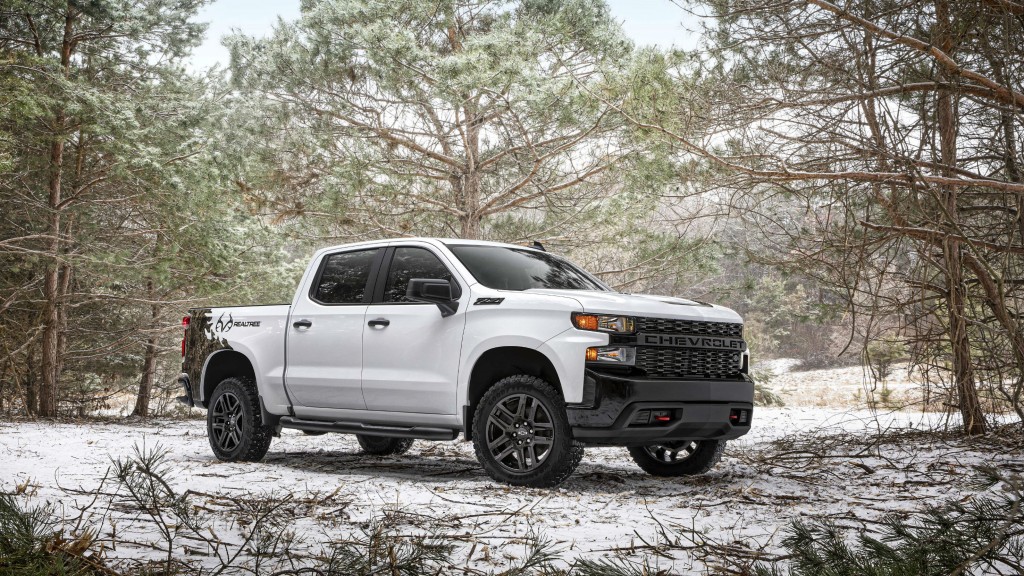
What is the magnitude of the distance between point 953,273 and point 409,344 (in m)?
4.13

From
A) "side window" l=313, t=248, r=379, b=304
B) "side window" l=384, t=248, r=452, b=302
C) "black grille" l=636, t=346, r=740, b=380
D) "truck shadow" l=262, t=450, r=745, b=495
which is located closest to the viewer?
"black grille" l=636, t=346, r=740, b=380

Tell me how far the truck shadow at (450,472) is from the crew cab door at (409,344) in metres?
0.63

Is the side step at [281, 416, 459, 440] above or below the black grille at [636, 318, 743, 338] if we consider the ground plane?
below

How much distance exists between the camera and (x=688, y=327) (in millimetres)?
6684

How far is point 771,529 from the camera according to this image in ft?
15.8

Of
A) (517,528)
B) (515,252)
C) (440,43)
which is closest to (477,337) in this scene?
(515,252)

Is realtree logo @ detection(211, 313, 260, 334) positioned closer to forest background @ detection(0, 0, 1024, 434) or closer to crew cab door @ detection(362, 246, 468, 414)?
crew cab door @ detection(362, 246, 468, 414)

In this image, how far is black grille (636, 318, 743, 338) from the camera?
6422 millimetres

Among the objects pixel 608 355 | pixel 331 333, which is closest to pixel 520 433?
pixel 608 355

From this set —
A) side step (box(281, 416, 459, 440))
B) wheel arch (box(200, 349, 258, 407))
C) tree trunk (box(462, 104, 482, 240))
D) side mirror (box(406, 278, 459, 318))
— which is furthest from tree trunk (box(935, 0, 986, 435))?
tree trunk (box(462, 104, 482, 240))

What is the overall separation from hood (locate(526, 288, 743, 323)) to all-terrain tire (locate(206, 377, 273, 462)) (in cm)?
309

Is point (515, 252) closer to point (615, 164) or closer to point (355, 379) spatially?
point (355, 379)

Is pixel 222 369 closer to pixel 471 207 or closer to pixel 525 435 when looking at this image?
pixel 525 435

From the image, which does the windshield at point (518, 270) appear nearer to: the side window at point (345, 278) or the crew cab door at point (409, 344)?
the crew cab door at point (409, 344)
